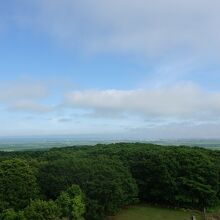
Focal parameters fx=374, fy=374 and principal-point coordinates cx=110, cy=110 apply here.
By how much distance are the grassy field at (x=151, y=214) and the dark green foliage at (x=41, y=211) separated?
30.5 ft

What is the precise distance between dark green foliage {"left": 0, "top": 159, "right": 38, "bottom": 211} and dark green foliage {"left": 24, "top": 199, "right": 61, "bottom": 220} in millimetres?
5510

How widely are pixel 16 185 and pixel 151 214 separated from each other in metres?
12.0

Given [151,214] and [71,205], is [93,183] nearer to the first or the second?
[71,205]

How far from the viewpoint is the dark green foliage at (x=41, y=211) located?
2222 cm

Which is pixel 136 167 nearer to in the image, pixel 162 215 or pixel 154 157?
pixel 154 157

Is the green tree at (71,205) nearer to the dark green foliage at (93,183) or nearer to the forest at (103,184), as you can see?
the forest at (103,184)

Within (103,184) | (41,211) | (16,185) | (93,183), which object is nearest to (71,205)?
(41,211)

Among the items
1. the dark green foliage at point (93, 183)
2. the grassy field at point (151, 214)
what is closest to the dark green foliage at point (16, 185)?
the dark green foliage at point (93, 183)

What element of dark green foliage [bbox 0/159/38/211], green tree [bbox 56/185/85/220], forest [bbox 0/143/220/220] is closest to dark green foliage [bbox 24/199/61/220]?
forest [bbox 0/143/220/220]

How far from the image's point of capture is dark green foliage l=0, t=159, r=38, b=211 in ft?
92.3

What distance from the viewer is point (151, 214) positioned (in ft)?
108

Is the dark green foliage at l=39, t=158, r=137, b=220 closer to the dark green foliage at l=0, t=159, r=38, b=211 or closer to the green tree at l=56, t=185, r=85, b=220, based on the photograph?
the dark green foliage at l=0, t=159, r=38, b=211

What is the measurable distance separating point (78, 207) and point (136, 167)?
13872mm

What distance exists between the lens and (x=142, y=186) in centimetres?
3750
